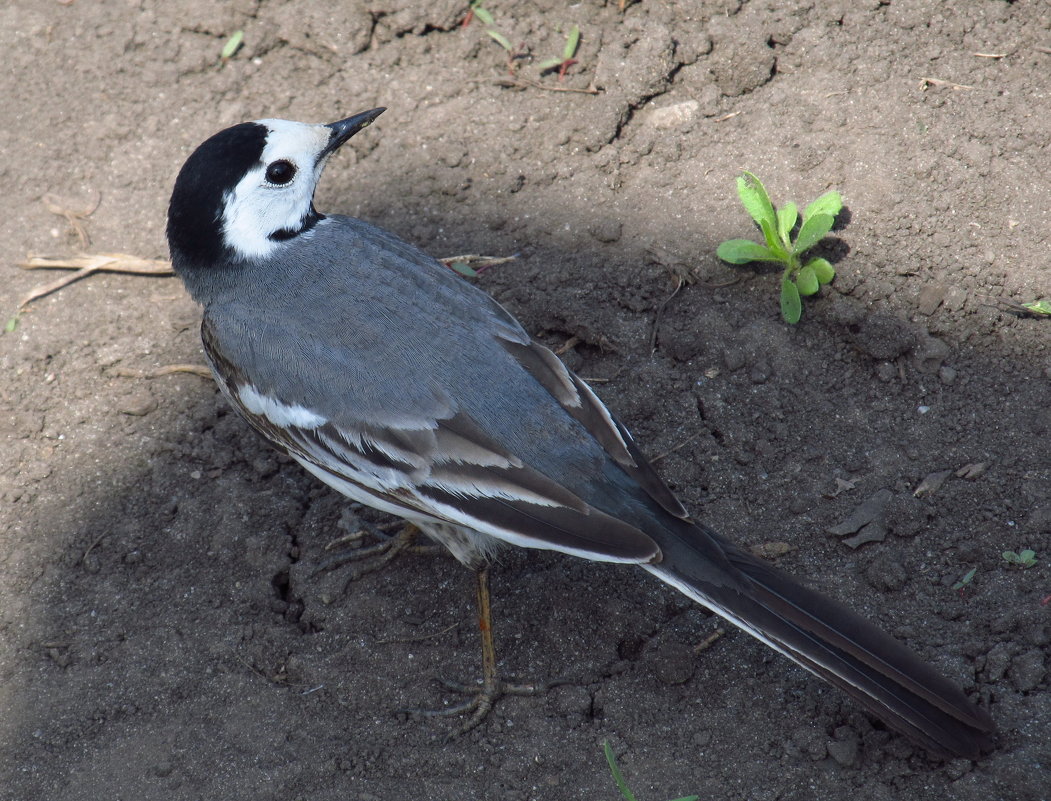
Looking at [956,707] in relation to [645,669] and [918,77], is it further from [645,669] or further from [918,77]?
[918,77]

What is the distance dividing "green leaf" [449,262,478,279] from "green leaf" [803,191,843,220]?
5.07ft

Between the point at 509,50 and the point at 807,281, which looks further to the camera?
the point at 509,50

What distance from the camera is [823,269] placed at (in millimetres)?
4242

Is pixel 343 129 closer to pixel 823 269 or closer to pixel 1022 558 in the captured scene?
pixel 823 269

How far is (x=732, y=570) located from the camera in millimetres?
3062

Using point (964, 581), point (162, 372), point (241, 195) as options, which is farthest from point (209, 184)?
point (964, 581)

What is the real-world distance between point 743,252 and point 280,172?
200 centimetres

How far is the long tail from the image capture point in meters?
2.93

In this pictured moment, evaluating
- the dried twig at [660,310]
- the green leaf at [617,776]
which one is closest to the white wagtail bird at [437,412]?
the green leaf at [617,776]

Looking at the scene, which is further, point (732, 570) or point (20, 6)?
point (20, 6)

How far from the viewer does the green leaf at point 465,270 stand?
4.67 meters

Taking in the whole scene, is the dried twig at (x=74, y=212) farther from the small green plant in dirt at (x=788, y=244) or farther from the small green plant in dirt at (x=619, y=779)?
the small green plant in dirt at (x=619, y=779)

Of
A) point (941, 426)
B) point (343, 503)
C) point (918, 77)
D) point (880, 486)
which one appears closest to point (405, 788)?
point (343, 503)

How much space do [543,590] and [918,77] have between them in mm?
3116
